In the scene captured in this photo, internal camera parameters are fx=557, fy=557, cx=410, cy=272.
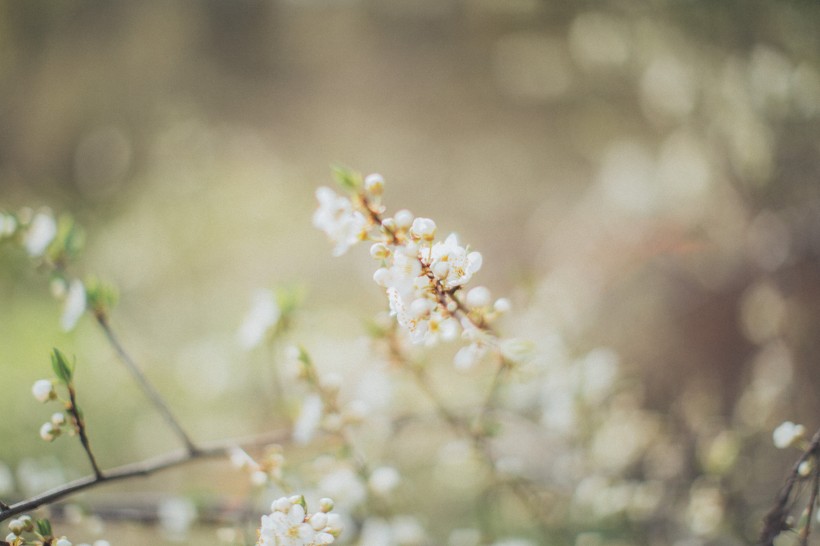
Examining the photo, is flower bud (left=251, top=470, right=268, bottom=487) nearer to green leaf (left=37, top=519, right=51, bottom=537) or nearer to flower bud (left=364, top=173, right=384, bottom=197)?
green leaf (left=37, top=519, right=51, bottom=537)

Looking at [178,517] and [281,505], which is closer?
[281,505]

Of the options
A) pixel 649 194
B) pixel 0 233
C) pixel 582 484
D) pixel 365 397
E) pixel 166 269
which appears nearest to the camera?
pixel 0 233

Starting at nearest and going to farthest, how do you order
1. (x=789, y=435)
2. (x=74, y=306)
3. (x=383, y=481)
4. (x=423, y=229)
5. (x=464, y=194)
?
1. (x=423, y=229)
2. (x=789, y=435)
3. (x=74, y=306)
4. (x=383, y=481)
5. (x=464, y=194)

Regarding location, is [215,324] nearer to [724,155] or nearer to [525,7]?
[525,7]

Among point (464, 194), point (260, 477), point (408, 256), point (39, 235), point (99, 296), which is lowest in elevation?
point (260, 477)

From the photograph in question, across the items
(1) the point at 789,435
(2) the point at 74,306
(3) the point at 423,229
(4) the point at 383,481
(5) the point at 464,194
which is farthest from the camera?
(5) the point at 464,194

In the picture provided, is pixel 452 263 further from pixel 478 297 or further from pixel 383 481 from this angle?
pixel 383 481

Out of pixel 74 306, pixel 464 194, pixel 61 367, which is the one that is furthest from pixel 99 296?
pixel 464 194

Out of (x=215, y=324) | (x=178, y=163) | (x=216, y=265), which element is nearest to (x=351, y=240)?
(x=215, y=324)
